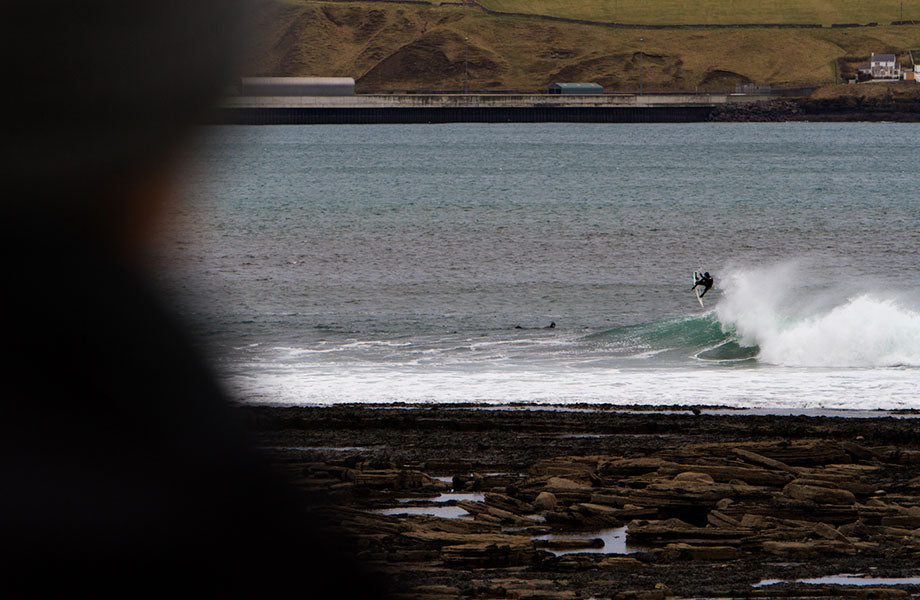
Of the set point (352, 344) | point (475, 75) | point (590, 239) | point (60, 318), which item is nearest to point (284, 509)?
point (60, 318)

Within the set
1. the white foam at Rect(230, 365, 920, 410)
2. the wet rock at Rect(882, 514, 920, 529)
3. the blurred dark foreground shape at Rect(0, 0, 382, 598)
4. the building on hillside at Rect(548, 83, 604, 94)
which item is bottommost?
the white foam at Rect(230, 365, 920, 410)

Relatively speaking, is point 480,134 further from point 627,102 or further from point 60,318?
point 60,318

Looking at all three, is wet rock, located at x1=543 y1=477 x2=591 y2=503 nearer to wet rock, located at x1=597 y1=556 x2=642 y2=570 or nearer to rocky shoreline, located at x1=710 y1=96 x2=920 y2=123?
wet rock, located at x1=597 y1=556 x2=642 y2=570

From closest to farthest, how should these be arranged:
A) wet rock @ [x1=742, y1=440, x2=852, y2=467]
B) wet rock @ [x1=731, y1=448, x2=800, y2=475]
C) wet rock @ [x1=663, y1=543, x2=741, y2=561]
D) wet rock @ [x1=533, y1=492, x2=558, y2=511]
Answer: wet rock @ [x1=663, y1=543, x2=741, y2=561] → wet rock @ [x1=533, y1=492, x2=558, y2=511] → wet rock @ [x1=731, y1=448, x2=800, y2=475] → wet rock @ [x1=742, y1=440, x2=852, y2=467]

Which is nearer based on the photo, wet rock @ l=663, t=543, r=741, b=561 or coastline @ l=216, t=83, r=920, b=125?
wet rock @ l=663, t=543, r=741, b=561

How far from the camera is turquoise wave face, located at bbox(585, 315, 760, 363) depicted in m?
23.5

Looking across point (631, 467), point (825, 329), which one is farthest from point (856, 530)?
point (825, 329)

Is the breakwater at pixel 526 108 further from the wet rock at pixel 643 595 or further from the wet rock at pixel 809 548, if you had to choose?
the wet rock at pixel 643 595

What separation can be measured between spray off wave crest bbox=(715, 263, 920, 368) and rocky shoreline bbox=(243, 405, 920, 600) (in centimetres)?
803

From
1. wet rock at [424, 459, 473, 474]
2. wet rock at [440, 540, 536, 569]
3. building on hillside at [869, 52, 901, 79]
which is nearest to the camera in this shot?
wet rock at [440, 540, 536, 569]

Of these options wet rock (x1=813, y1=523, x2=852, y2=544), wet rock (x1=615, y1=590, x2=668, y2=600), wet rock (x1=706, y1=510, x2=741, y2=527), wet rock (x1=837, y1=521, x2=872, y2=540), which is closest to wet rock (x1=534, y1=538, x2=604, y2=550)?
wet rock (x1=706, y1=510, x2=741, y2=527)

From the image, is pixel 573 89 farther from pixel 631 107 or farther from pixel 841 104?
pixel 841 104

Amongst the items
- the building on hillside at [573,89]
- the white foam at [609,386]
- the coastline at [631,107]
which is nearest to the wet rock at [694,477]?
the white foam at [609,386]

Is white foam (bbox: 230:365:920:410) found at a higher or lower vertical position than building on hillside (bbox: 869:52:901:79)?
lower
